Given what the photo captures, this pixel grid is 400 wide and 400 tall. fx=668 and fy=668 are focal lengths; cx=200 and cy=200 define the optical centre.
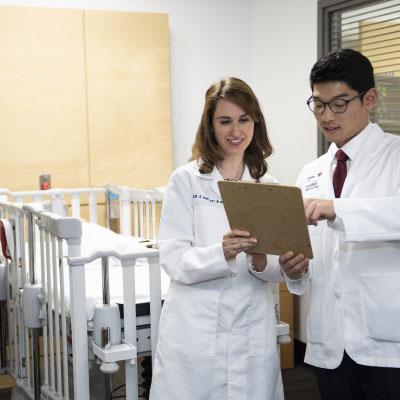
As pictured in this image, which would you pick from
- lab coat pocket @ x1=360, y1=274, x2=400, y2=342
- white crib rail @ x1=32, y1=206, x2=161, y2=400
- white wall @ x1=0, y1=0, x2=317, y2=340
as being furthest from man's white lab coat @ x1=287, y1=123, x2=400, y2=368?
white wall @ x1=0, y1=0, x2=317, y2=340

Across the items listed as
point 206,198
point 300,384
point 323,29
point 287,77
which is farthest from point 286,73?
point 206,198

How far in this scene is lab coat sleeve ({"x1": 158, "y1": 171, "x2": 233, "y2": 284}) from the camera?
5.78ft

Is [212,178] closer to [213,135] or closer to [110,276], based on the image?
[213,135]

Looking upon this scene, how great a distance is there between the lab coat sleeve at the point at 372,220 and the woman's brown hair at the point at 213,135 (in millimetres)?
444

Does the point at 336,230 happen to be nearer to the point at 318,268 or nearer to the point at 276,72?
the point at 318,268

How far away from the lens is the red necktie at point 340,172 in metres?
1.68

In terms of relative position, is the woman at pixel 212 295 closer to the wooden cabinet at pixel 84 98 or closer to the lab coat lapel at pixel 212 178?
the lab coat lapel at pixel 212 178

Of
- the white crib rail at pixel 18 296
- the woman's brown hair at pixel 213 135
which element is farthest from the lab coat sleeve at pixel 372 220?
the white crib rail at pixel 18 296

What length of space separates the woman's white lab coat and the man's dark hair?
42 cm

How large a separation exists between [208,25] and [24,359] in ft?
8.23

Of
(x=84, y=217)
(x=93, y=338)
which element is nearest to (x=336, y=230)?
(x=93, y=338)

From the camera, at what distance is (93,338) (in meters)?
2.05

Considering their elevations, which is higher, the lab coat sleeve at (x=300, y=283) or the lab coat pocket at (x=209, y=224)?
the lab coat pocket at (x=209, y=224)

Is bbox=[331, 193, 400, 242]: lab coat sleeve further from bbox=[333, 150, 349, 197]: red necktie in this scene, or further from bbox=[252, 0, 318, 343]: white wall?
bbox=[252, 0, 318, 343]: white wall
